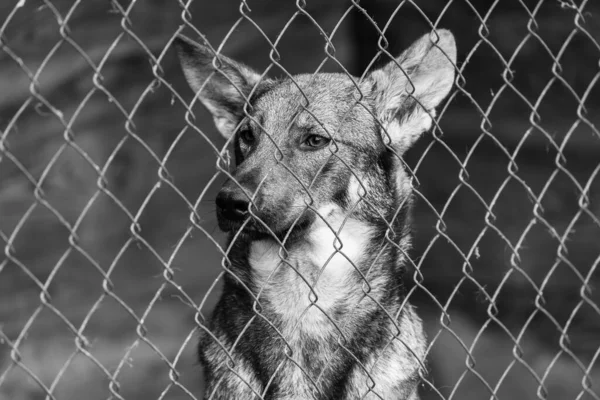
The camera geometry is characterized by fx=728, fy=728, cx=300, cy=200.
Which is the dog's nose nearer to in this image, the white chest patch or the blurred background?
the white chest patch

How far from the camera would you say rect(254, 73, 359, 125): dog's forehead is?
12.1 ft

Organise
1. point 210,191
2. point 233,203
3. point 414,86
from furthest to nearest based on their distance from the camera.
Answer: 1. point 210,191
2. point 414,86
3. point 233,203

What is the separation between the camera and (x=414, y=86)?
11.1 ft

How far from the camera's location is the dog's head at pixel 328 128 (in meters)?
3.32

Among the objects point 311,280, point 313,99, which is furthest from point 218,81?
point 311,280

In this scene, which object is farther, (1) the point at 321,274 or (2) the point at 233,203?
(1) the point at 321,274

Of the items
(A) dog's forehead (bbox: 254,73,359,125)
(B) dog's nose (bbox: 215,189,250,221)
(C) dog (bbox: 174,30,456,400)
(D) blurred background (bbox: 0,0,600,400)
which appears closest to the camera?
(B) dog's nose (bbox: 215,189,250,221)


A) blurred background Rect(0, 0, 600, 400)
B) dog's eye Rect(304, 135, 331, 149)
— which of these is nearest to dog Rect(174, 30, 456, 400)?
dog's eye Rect(304, 135, 331, 149)

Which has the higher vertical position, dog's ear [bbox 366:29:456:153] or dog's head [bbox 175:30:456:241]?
dog's ear [bbox 366:29:456:153]

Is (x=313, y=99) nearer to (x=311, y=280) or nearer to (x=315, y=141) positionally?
(x=315, y=141)

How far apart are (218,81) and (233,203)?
111cm

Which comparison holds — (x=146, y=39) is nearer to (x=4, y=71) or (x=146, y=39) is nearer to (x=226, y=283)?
(x=4, y=71)

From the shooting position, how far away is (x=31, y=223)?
531 centimetres

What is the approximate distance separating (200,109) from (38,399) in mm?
2483
